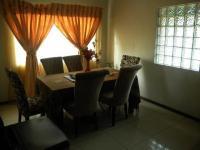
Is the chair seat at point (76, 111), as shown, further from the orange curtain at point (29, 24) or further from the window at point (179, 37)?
the window at point (179, 37)

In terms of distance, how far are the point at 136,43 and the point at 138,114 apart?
1616mm

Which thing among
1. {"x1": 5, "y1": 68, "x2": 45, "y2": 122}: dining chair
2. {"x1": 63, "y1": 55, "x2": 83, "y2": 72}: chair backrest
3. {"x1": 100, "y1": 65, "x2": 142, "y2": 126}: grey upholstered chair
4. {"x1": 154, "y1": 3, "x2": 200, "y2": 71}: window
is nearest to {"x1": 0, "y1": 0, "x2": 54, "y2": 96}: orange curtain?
{"x1": 63, "y1": 55, "x2": 83, "y2": 72}: chair backrest

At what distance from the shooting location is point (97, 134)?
9.19 ft

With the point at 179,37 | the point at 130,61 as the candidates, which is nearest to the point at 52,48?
the point at 130,61

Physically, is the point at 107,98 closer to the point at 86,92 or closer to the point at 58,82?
the point at 86,92

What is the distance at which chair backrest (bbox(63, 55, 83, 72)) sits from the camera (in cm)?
386

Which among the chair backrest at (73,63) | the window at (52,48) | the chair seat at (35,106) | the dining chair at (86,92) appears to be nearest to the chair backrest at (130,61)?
the chair backrest at (73,63)

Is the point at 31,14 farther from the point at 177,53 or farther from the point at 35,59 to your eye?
the point at 177,53

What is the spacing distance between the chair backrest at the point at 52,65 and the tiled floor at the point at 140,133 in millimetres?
1024

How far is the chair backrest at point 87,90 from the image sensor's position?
2372mm

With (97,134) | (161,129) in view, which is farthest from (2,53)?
(161,129)

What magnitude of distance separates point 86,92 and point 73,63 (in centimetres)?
151

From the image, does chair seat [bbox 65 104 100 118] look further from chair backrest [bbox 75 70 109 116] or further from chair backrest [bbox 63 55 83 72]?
chair backrest [bbox 63 55 83 72]

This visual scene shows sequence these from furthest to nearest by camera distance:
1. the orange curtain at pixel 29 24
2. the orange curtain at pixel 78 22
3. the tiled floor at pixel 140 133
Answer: the orange curtain at pixel 78 22
the orange curtain at pixel 29 24
the tiled floor at pixel 140 133
